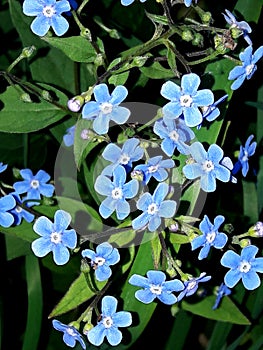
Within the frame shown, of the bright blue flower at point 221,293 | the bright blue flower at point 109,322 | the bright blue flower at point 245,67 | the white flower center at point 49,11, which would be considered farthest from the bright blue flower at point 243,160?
the white flower center at point 49,11

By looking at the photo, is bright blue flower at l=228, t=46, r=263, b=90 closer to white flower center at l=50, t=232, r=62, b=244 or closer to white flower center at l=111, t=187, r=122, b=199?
white flower center at l=111, t=187, r=122, b=199

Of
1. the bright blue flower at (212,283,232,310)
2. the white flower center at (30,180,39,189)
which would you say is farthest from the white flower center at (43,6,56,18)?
the bright blue flower at (212,283,232,310)

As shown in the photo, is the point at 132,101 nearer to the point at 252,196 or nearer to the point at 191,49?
the point at 191,49

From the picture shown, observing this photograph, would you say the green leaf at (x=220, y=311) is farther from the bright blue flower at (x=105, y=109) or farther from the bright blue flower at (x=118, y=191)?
the bright blue flower at (x=105, y=109)

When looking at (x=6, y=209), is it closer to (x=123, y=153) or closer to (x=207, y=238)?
(x=123, y=153)

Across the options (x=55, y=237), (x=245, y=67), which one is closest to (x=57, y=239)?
(x=55, y=237)

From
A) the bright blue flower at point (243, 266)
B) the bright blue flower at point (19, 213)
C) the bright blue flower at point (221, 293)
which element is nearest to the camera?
the bright blue flower at point (243, 266)

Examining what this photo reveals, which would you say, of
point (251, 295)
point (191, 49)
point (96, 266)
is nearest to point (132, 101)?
point (191, 49)
